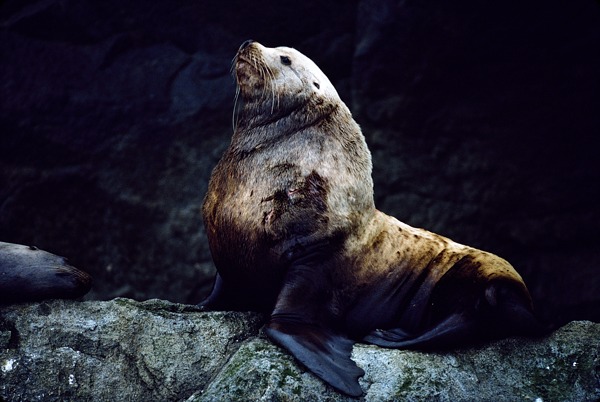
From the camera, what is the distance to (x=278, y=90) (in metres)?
5.07

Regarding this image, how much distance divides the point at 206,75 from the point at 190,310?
3.51 metres

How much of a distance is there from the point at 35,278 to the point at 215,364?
1360 mm

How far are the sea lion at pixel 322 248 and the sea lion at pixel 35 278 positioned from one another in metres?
0.87

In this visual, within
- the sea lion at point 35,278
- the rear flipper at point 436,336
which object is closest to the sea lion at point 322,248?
the rear flipper at point 436,336

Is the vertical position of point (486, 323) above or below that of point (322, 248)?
below

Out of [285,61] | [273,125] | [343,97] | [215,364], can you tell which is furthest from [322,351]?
[343,97]

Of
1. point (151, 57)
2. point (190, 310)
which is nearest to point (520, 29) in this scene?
point (151, 57)

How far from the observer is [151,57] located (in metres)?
7.80

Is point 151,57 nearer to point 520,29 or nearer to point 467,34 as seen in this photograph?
point 467,34

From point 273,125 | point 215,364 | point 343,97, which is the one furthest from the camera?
point 343,97

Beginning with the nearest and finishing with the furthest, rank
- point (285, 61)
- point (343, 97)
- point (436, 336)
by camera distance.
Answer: point (436, 336), point (285, 61), point (343, 97)

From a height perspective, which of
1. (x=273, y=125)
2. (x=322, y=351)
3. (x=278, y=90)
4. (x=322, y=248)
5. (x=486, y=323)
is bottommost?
(x=322, y=351)

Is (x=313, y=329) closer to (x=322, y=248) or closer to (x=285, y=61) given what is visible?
(x=322, y=248)

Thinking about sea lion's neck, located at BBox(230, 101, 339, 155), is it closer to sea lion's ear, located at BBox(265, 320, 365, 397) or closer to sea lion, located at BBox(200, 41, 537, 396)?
sea lion, located at BBox(200, 41, 537, 396)
